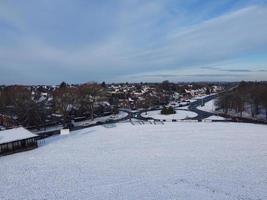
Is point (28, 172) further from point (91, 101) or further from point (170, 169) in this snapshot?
point (91, 101)

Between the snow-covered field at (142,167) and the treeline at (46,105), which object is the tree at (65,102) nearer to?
the treeline at (46,105)

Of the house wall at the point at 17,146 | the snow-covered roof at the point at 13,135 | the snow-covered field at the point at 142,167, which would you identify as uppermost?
the snow-covered roof at the point at 13,135

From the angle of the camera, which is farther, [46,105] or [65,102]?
[46,105]

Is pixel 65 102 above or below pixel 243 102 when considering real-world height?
above

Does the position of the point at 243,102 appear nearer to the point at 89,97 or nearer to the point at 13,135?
the point at 89,97

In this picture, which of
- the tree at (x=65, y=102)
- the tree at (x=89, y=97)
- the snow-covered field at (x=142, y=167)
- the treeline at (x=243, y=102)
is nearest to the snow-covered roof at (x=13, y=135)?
the snow-covered field at (x=142, y=167)

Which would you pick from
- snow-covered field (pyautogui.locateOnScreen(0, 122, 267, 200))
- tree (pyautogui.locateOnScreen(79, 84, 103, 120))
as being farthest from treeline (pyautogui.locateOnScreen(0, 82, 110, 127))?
snow-covered field (pyautogui.locateOnScreen(0, 122, 267, 200))

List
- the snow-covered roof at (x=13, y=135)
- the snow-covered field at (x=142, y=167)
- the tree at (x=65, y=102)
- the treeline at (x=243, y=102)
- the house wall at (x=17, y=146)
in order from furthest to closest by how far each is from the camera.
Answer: the treeline at (x=243, y=102)
the tree at (x=65, y=102)
the snow-covered roof at (x=13, y=135)
the house wall at (x=17, y=146)
the snow-covered field at (x=142, y=167)

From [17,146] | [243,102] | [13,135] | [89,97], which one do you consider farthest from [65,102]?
[243,102]

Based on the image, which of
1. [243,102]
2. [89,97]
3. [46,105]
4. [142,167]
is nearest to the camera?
[142,167]

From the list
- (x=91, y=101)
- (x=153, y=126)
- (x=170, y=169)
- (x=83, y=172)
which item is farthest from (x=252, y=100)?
(x=83, y=172)
